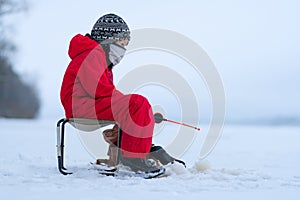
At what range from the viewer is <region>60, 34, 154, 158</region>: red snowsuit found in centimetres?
250

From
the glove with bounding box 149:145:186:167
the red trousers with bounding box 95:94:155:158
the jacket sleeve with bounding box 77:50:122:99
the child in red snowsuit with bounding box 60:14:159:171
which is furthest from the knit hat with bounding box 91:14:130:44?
the glove with bounding box 149:145:186:167

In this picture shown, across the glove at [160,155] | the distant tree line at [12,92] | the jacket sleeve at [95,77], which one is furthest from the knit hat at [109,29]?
the distant tree line at [12,92]

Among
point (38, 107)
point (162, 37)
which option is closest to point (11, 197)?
point (162, 37)

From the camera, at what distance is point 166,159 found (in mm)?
2721

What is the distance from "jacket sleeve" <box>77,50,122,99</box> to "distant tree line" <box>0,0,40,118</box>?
18894 millimetres

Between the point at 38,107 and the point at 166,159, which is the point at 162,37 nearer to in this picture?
the point at 166,159

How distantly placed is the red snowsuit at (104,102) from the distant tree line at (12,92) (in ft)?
61.8

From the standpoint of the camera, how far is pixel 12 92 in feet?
90.4

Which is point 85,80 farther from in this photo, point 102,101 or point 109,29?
point 109,29

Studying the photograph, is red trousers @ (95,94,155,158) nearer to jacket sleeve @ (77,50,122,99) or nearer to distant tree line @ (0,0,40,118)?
jacket sleeve @ (77,50,122,99)

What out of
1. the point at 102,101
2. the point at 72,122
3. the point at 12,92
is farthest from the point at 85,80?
the point at 12,92

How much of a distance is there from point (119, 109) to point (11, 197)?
0.94 meters

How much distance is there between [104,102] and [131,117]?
0.62 ft

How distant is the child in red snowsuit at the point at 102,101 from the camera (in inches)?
98.3
